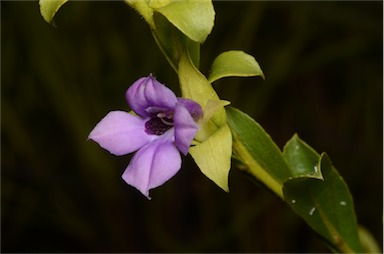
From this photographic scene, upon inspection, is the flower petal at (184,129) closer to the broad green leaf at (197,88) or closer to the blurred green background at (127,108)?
the broad green leaf at (197,88)

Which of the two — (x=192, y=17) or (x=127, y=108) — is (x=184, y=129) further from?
(x=127, y=108)

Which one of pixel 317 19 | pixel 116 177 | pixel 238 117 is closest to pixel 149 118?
pixel 238 117

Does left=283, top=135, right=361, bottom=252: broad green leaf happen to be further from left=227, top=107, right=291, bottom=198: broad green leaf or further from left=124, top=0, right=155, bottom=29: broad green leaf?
left=124, top=0, right=155, bottom=29: broad green leaf

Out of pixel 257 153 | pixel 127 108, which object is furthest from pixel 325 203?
pixel 127 108

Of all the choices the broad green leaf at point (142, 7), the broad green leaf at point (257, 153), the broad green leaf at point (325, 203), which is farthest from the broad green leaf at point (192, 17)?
the broad green leaf at point (325, 203)

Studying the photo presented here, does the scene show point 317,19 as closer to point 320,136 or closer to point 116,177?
point 320,136
